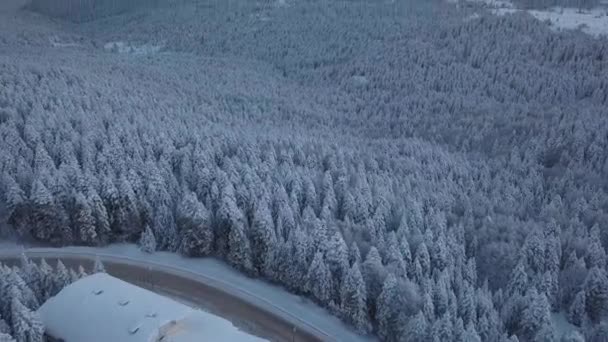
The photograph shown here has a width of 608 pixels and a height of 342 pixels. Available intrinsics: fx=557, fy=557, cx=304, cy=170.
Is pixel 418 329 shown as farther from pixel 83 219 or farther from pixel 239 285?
pixel 83 219

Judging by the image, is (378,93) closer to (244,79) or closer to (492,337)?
(244,79)

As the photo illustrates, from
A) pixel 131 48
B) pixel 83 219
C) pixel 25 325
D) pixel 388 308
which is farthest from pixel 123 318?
pixel 131 48

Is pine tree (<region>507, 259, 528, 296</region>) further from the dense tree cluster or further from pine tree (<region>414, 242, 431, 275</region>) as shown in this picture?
the dense tree cluster

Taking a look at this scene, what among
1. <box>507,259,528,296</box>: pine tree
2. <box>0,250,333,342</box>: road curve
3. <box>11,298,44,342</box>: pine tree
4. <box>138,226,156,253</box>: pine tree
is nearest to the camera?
<box>11,298,44,342</box>: pine tree

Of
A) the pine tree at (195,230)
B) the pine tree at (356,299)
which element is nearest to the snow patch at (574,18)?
the pine tree at (356,299)

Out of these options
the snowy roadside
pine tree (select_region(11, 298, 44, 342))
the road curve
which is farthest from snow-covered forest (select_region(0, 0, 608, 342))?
pine tree (select_region(11, 298, 44, 342))

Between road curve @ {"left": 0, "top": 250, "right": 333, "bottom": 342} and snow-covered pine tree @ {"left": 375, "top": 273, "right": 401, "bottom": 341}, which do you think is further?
road curve @ {"left": 0, "top": 250, "right": 333, "bottom": 342}

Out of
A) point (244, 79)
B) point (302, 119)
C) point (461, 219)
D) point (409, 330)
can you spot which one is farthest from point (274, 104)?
point (409, 330)
